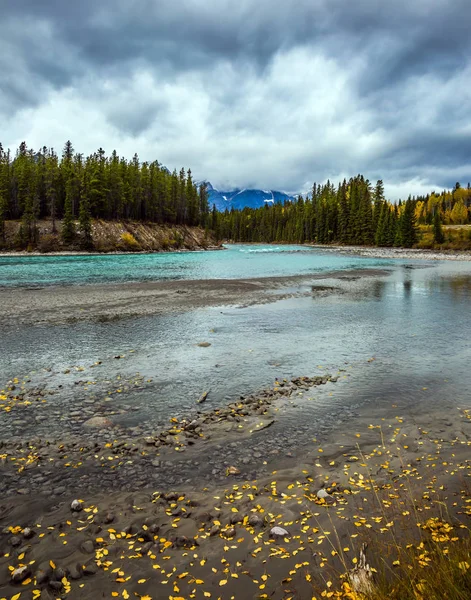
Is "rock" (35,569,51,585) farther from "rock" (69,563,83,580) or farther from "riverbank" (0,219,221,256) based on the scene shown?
"riverbank" (0,219,221,256)

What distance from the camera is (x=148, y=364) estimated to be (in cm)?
1384

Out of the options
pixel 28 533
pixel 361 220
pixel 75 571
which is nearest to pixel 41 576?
pixel 75 571

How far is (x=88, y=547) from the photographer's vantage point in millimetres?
5297

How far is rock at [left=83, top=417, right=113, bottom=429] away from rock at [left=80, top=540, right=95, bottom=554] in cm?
378

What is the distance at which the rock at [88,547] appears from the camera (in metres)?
5.24

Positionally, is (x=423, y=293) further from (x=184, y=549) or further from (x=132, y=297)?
(x=184, y=549)

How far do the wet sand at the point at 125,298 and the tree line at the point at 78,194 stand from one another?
2657 inches

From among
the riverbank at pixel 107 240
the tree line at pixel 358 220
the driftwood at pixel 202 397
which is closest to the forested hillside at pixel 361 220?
the tree line at pixel 358 220

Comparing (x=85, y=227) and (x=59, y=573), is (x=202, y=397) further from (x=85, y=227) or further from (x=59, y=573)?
(x=85, y=227)

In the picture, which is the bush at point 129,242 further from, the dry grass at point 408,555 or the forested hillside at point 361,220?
the dry grass at point 408,555

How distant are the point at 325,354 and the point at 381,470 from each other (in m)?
8.14

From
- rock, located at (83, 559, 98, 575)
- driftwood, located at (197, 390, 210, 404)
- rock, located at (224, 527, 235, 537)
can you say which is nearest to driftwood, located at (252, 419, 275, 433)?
driftwood, located at (197, 390, 210, 404)

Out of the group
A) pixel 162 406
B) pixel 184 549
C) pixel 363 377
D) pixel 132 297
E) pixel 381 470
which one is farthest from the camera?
pixel 132 297

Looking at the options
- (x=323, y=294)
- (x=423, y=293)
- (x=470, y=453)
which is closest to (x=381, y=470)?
(x=470, y=453)
